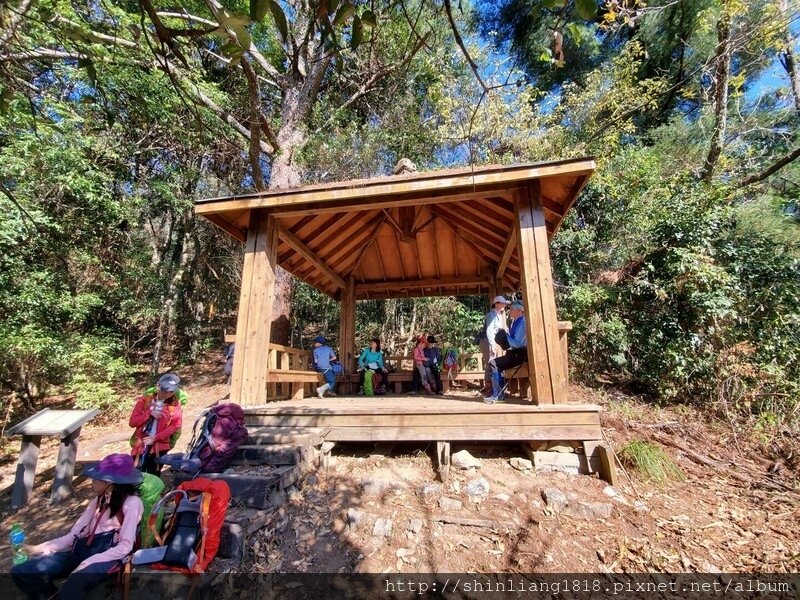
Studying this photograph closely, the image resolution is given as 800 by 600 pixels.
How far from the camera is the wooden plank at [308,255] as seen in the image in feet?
21.5

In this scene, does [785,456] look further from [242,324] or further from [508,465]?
[242,324]

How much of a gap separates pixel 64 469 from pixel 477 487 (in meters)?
5.46

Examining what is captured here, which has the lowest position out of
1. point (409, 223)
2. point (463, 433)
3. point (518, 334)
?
point (463, 433)

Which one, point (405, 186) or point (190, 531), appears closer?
point (190, 531)

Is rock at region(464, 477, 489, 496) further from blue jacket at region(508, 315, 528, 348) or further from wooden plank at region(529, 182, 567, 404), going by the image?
blue jacket at region(508, 315, 528, 348)

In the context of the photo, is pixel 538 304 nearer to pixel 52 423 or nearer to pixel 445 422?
pixel 445 422

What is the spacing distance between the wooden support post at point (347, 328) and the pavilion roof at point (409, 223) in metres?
0.27

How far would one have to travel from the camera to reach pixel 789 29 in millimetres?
10391

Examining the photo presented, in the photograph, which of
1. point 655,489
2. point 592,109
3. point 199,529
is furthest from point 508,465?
point 592,109

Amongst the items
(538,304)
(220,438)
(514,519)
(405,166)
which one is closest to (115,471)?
(220,438)

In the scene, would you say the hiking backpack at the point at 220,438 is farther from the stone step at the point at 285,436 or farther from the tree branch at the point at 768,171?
the tree branch at the point at 768,171

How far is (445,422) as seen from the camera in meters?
4.55

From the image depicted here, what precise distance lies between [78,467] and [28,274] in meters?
5.28

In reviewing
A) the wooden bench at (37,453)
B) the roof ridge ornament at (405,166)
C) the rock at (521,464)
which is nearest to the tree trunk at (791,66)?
the roof ridge ornament at (405,166)
